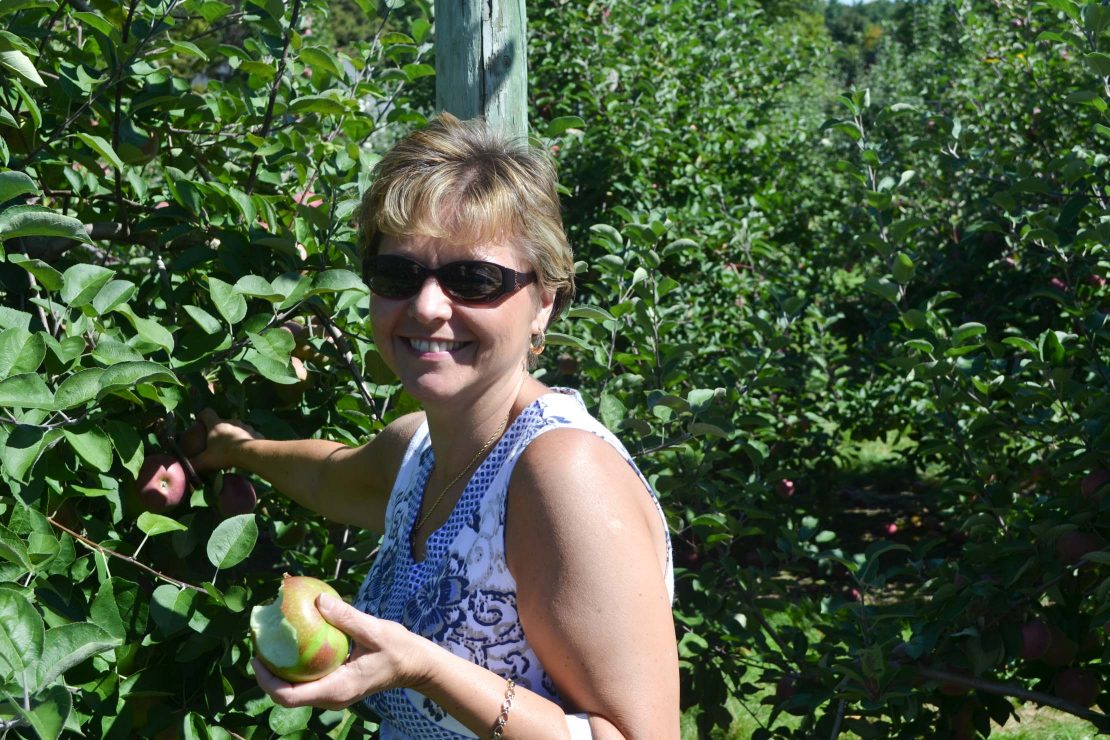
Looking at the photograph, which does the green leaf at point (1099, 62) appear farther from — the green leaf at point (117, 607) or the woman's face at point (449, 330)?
the green leaf at point (117, 607)

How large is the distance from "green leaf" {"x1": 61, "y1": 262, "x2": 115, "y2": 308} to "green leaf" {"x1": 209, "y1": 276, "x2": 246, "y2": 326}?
148mm

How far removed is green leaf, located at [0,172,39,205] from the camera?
1383 mm

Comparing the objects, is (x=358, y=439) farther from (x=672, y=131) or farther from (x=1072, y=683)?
(x=672, y=131)

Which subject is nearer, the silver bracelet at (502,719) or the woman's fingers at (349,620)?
the woman's fingers at (349,620)

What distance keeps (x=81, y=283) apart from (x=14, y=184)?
0.23m

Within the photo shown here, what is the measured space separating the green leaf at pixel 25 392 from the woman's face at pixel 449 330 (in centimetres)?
44

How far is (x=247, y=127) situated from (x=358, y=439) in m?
0.66

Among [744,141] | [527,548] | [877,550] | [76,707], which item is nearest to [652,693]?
[527,548]

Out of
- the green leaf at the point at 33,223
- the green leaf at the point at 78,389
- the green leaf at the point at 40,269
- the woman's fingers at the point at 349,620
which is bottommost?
the woman's fingers at the point at 349,620

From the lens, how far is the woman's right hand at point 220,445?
76.8 inches

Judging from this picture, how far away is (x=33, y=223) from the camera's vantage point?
1455 millimetres

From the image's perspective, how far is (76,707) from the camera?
1599 millimetres

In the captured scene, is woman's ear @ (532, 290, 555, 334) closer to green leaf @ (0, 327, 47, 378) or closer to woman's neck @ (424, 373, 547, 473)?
woman's neck @ (424, 373, 547, 473)

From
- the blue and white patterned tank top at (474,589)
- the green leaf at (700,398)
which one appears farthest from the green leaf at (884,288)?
the blue and white patterned tank top at (474,589)
